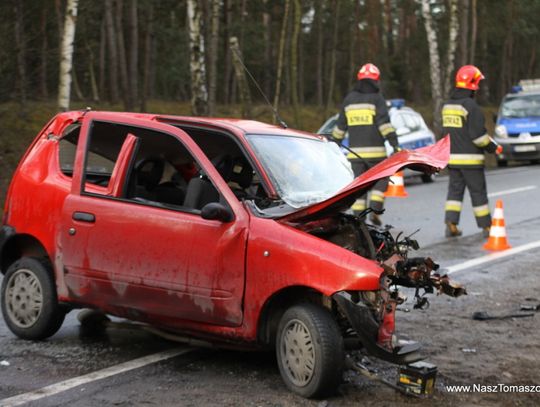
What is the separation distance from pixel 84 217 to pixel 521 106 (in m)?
22.8

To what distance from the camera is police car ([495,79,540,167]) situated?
25156mm

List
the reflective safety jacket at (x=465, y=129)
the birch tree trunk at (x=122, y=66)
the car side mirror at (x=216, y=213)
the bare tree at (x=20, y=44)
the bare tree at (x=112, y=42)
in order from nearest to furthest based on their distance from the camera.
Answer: the car side mirror at (x=216, y=213)
the reflective safety jacket at (x=465, y=129)
the bare tree at (x=20, y=44)
the birch tree trunk at (x=122, y=66)
the bare tree at (x=112, y=42)

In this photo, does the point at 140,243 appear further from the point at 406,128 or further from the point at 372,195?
the point at 406,128

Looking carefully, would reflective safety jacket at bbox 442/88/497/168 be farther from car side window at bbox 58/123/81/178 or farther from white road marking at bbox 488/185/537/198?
car side window at bbox 58/123/81/178

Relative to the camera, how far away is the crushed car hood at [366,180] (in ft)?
16.5

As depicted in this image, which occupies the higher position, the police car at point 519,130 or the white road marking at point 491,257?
the police car at point 519,130

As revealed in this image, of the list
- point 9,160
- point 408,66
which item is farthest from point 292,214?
point 408,66

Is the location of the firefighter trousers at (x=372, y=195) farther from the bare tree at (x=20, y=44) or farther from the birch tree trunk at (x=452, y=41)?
the birch tree trunk at (x=452, y=41)

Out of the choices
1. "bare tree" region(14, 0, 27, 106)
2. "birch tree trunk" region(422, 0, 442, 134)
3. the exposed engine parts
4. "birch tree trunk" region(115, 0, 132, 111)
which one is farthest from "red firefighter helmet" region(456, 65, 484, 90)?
"birch tree trunk" region(422, 0, 442, 134)

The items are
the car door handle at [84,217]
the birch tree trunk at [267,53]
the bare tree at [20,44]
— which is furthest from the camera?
the birch tree trunk at [267,53]

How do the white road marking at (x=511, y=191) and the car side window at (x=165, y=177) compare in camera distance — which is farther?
the white road marking at (x=511, y=191)

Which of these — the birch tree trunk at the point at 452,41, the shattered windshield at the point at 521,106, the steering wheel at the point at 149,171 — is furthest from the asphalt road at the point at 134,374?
the birch tree trunk at the point at 452,41

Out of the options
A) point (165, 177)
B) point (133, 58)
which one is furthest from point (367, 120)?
point (133, 58)

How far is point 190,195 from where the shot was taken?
5668 mm
